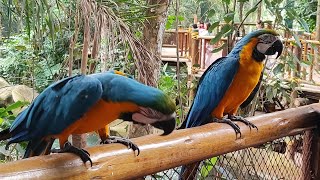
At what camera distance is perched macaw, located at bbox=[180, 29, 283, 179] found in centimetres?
144

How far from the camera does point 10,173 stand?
675mm

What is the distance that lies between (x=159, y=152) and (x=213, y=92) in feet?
1.78

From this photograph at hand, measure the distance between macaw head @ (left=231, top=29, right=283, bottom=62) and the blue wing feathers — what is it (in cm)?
7

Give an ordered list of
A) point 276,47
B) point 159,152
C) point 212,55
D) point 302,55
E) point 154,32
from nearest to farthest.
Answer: point 159,152 → point 276,47 → point 154,32 → point 302,55 → point 212,55

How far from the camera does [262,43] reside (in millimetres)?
1426

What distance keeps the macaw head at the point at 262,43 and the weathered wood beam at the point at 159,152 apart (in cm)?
21

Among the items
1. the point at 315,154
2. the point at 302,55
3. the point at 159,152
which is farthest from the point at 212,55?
the point at 159,152

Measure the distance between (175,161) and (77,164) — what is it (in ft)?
0.91

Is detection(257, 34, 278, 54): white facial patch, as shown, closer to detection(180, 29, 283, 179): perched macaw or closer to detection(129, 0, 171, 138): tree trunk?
detection(180, 29, 283, 179): perched macaw

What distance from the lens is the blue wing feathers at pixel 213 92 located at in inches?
56.7

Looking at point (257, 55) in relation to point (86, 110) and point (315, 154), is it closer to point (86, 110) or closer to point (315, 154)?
point (315, 154)

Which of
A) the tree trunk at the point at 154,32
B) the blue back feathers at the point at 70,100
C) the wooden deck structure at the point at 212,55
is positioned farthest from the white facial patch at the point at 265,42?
the wooden deck structure at the point at 212,55

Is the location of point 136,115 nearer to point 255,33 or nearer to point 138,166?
point 138,166

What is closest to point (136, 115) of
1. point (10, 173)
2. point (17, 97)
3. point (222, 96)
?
point (10, 173)
